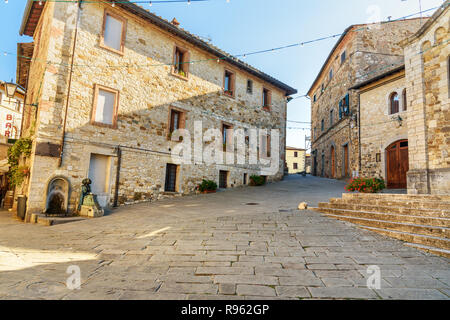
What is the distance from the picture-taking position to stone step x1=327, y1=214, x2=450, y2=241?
4.68 metres

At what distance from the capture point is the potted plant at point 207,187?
13.3 meters

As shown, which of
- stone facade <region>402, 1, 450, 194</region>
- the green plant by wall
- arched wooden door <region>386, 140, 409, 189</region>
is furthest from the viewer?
arched wooden door <region>386, 140, 409, 189</region>

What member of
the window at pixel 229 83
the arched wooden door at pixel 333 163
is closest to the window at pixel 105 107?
the window at pixel 229 83

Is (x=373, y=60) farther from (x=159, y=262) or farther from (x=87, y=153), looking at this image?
(x=159, y=262)

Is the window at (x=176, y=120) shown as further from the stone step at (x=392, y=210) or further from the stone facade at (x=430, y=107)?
the stone facade at (x=430, y=107)

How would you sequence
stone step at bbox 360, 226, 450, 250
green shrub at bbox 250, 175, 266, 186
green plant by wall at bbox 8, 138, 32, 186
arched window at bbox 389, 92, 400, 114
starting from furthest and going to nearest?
green shrub at bbox 250, 175, 266, 186 < arched window at bbox 389, 92, 400, 114 < green plant by wall at bbox 8, 138, 32, 186 < stone step at bbox 360, 226, 450, 250

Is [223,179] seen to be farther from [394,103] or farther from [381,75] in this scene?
[381,75]

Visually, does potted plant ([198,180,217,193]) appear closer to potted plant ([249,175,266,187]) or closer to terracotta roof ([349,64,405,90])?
potted plant ([249,175,266,187])

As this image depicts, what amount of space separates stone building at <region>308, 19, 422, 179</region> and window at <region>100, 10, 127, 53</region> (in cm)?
1254

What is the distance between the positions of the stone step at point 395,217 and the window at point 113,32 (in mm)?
10099

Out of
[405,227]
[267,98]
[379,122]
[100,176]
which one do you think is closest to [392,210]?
[405,227]

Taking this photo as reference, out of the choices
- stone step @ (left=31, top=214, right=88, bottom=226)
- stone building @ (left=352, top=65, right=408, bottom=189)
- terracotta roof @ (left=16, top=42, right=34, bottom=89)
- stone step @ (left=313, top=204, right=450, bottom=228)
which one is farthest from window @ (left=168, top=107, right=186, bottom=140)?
stone building @ (left=352, top=65, right=408, bottom=189)
